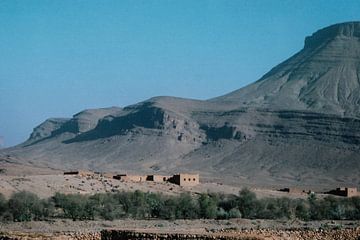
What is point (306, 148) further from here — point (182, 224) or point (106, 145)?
point (182, 224)

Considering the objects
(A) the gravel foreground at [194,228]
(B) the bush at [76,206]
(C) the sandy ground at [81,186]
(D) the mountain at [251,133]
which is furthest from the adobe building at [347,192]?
(D) the mountain at [251,133]

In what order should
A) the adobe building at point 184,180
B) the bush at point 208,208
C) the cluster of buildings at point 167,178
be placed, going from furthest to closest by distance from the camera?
the adobe building at point 184,180 → the cluster of buildings at point 167,178 → the bush at point 208,208

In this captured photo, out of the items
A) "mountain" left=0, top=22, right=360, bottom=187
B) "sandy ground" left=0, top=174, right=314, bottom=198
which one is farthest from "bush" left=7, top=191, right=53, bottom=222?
"mountain" left=0, top=22, right=360, bottom=187

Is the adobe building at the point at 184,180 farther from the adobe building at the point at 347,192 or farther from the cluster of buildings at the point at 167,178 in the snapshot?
the adobe building at the point at 347,192

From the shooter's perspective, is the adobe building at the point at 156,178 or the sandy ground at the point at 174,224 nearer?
the sandy ground at the point at 174,224

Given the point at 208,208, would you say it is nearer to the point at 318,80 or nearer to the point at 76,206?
the point at 76,206

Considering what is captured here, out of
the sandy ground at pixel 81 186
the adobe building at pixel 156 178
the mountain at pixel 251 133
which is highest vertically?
the mountain at pixel 251 133

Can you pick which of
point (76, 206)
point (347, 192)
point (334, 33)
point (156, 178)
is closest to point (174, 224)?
point (76, 206)
